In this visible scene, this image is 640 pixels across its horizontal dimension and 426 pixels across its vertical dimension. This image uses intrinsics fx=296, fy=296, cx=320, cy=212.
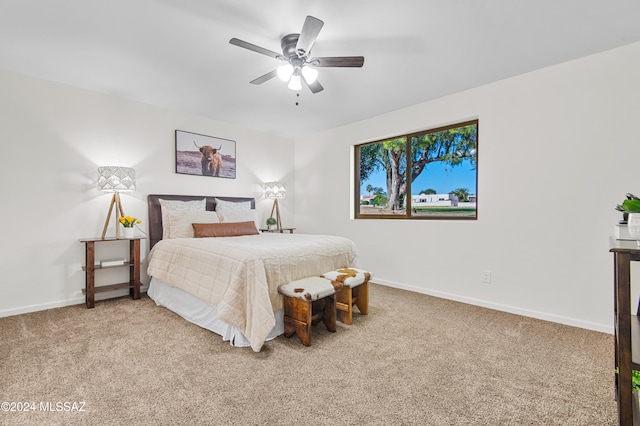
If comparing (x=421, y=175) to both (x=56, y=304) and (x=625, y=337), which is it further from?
(x=56, y=304)

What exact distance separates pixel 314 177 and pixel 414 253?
2.21 meters

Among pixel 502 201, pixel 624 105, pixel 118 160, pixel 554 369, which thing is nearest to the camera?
pixel 554 369

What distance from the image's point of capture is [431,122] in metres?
3.65

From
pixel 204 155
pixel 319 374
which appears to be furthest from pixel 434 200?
pixel 204 155

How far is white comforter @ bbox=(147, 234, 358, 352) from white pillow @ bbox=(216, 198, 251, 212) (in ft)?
3.50

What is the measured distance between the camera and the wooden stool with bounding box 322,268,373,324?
262 centimetres

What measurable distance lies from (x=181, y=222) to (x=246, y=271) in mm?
1741

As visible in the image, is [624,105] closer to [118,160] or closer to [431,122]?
[431,122]

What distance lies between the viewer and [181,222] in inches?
139

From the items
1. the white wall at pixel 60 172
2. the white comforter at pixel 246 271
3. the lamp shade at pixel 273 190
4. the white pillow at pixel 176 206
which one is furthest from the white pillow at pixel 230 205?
the white comforter at pixel 246 271

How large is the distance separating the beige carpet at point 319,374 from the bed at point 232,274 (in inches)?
6.0

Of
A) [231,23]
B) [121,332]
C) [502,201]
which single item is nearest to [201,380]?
[121,332]

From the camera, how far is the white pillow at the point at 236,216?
3971 mm

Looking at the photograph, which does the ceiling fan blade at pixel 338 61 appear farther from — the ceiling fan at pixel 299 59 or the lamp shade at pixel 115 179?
the lamp shade at pixel 115 179
